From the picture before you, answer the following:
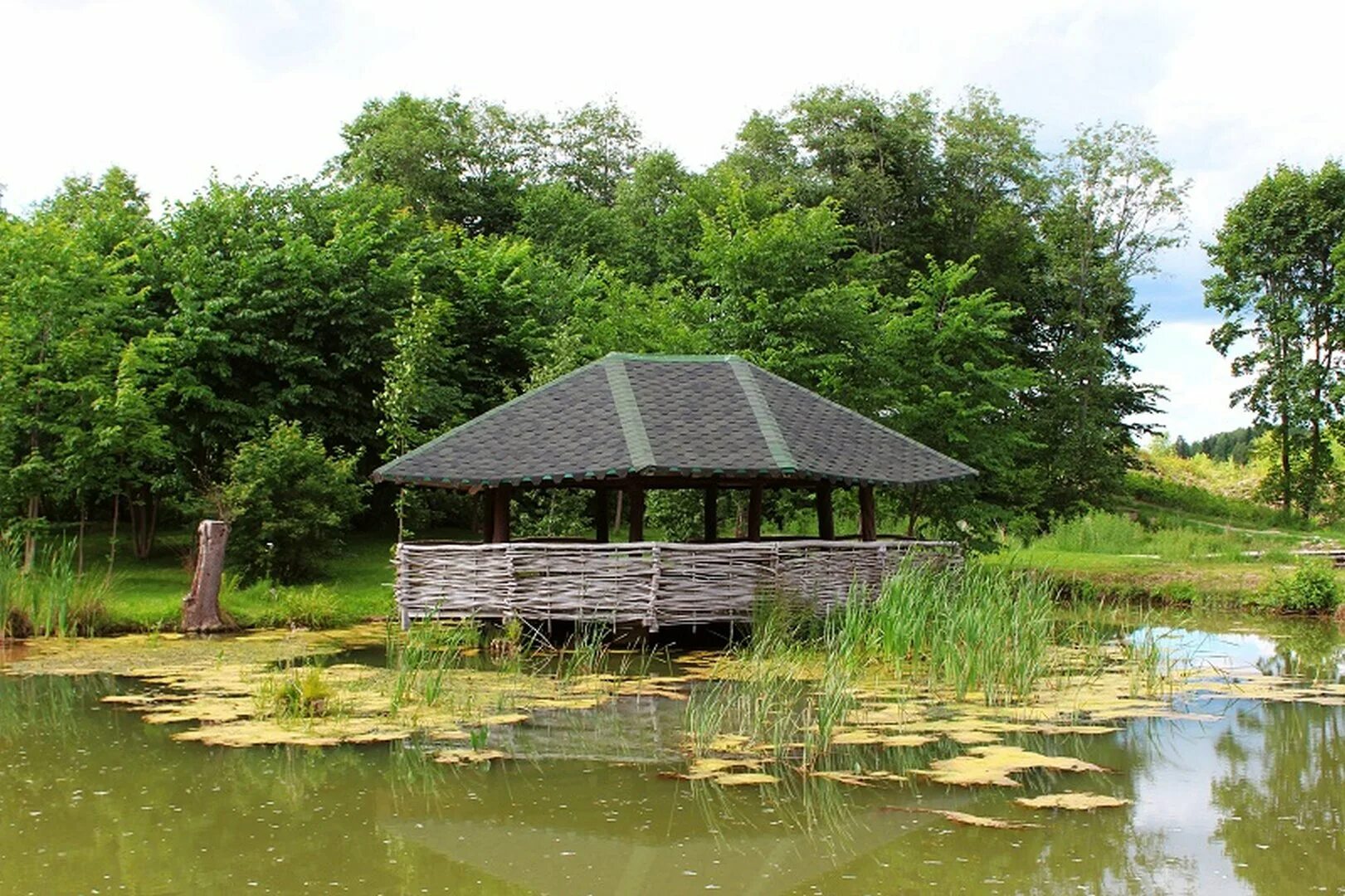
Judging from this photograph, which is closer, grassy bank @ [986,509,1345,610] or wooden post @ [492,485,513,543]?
wooden post @ [492,485,513,543]

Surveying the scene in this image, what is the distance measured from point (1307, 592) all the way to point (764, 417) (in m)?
8.04

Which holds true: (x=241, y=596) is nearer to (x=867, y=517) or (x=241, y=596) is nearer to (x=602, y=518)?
(x=602, y=518)

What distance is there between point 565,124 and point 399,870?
4233 cm

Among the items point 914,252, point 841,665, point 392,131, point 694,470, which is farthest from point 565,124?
point 841,665

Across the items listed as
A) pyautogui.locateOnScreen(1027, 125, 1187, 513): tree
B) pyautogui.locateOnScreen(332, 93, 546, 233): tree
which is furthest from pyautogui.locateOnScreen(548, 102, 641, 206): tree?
pyautogui.locateOnScreen(1027, 125, 1187, 513): tree

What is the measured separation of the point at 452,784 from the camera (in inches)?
314

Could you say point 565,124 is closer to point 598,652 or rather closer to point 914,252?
point 914,252

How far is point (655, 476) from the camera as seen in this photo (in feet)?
52.3

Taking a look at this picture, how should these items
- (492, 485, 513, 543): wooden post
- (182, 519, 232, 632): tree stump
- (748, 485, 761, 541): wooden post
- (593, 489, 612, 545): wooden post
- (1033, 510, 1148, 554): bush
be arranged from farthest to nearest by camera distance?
(1033, 510, 1148, 554): bush
(593, 489, 612, 545): wooden post
(748, 485, 761, 541): wooden post
(492, 485, 513, 543): wooden post
(182, 519, 232, 632): tree stump

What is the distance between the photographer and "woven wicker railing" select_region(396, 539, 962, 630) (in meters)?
14.9

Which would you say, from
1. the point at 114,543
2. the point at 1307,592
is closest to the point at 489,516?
the point at 114,543

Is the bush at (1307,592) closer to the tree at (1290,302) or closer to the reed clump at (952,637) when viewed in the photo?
the reed clump at (952,637)

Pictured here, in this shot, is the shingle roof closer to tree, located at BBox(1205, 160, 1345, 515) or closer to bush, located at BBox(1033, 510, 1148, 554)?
bush, located at BBox(1033, 510, 1148, 554)

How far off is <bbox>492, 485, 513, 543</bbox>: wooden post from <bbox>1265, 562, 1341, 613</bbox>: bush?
10.6 metres
